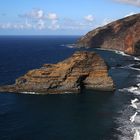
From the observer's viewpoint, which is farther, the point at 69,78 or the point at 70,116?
the point at 69,78

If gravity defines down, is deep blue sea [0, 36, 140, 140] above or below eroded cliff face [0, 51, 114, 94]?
below

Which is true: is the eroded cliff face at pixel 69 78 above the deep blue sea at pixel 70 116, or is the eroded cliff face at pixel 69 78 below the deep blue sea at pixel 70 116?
above

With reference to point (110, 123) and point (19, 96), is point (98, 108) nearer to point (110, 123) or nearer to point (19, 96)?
point (110, 123)

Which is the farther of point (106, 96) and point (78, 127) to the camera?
point (106, 96)

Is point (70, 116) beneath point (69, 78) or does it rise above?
beneath

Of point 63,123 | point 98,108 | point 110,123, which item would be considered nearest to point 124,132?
point 110,123

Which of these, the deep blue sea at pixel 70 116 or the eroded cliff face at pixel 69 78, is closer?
the deep blue sea at pixel 70 116

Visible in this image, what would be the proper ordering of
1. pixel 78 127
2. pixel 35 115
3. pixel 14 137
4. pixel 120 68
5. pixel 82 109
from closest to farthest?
pixel 14 137 → pixel 78 127 → pixel 35 115 → pixel 82 109 → pixel 120 68

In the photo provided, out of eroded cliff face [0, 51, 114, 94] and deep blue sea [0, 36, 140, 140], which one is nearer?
deep blue sea [0, 36, 140, 140]
